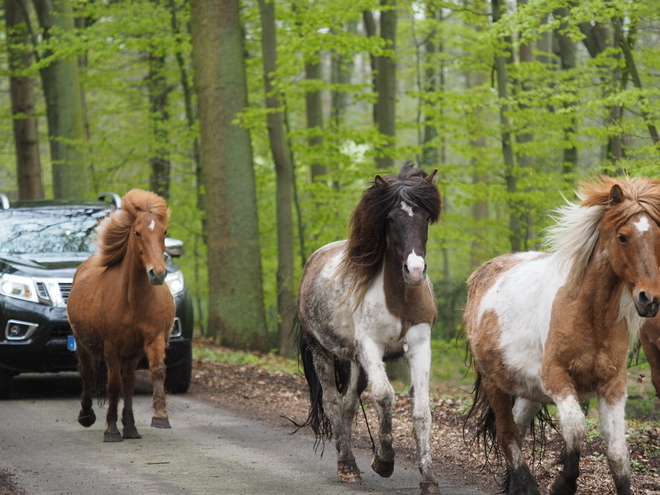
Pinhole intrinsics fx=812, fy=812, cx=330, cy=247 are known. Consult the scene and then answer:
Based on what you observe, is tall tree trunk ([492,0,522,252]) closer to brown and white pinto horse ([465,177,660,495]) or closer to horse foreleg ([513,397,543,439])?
horse foreleg ([513,397,543,439])

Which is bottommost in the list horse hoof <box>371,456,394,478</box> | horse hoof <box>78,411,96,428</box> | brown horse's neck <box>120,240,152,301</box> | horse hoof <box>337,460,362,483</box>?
horse hoof <box>78,411,96,428</box>

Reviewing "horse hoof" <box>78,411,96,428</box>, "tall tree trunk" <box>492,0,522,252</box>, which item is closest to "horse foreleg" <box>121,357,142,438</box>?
"horse hoof" <box>78,411,96,428</box>

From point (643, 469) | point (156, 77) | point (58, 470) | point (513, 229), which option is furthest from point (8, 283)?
point (156, 77)

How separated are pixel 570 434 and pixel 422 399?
3.91 feet

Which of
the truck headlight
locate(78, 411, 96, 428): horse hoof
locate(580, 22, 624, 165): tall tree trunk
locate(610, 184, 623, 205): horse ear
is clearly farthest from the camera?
locate(580, 22, 624, 165): tall tree trunk

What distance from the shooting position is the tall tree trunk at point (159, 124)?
1998 cm

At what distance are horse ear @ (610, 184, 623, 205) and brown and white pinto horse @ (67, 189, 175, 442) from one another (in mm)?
3912

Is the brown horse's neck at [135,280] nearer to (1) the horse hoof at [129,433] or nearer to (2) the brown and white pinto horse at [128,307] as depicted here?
(2) the brown and white pinto horse at [128,307]

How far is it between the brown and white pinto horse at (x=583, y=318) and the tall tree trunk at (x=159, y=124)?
613 inches

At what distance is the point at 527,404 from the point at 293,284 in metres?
10.8

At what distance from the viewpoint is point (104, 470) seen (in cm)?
620

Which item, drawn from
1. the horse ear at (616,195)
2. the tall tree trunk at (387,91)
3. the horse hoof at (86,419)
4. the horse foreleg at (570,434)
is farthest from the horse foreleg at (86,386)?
the tall tree trunk at (387,91)

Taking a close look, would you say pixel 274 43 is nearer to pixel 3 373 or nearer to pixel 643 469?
pixel 3 373

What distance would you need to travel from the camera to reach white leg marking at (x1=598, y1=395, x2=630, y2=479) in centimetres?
438
